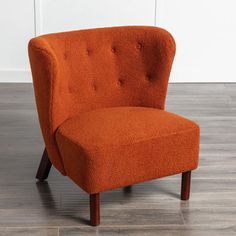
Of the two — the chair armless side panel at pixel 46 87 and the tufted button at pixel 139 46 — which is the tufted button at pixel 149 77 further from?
the chair armless side panel at pixel 46 87

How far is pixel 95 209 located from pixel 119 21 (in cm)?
235

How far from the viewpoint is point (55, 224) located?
2.63m

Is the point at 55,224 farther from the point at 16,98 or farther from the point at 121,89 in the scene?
the point at 16,98

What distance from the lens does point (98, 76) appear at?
2.87 meters

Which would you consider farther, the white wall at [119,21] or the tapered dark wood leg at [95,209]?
the white wall at [119,21]

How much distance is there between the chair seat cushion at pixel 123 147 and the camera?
248 centimetres

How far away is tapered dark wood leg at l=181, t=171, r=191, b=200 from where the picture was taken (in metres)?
2.82

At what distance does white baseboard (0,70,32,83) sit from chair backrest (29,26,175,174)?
193 centimetres

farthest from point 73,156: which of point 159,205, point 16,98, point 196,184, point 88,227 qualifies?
point 16,98

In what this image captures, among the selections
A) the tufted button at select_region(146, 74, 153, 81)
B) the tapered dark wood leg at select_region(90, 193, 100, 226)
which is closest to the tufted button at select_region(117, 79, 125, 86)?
the tufted button at select_region(146, 74, 153, 81)

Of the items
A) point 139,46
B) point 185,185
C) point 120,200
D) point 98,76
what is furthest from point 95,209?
point 139,46

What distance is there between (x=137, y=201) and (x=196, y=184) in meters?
0.36

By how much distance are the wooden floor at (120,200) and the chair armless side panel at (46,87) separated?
0.23 m

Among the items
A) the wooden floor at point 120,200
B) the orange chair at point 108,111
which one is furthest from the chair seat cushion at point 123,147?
the wooden floor at point 120,200
